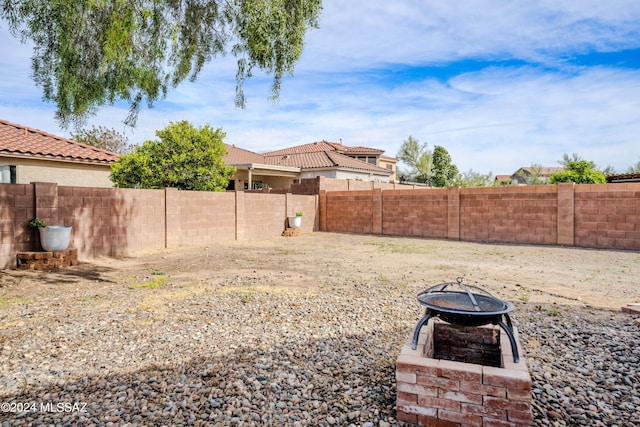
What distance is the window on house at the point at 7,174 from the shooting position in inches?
412

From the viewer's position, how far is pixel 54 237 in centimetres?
737

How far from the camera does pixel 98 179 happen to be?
1357 cm

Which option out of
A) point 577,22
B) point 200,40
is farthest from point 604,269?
point 200,40

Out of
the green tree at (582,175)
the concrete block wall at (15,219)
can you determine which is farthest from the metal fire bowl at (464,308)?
the green tree at (582,175)

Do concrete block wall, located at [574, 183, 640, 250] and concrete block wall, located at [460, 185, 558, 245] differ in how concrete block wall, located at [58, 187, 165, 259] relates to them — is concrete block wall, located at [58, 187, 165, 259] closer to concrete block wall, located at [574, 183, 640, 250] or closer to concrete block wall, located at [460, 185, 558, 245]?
concrete block wall, located at [460, 185, 558, 245]

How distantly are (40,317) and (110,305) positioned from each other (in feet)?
2.46

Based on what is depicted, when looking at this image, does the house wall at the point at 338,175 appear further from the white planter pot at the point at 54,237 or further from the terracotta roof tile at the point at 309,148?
the white planter pot at the point at 54,237

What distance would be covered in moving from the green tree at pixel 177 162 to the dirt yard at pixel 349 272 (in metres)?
3.55

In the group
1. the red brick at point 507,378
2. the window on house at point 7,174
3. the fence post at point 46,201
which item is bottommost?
the red brick at point 507,378

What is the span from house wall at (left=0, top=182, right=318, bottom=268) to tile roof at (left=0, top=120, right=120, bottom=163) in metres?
4.16

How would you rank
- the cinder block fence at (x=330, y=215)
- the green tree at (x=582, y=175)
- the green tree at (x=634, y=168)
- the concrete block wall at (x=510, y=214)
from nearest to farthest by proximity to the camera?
the cinder block fence at (x=330, y=215), the concrete block wall at (x=510, y=214), the green tree at (x=582, y=175), the green tree at (x=634, y=168)

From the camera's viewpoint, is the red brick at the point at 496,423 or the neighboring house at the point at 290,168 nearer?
the red brick at the point at 496,423

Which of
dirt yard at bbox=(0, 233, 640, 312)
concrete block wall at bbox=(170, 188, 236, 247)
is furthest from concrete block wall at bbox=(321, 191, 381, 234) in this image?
concrete block wall at bbox=(170, 188, 236, 247)

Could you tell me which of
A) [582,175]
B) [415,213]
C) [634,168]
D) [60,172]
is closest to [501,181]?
[634,168]
